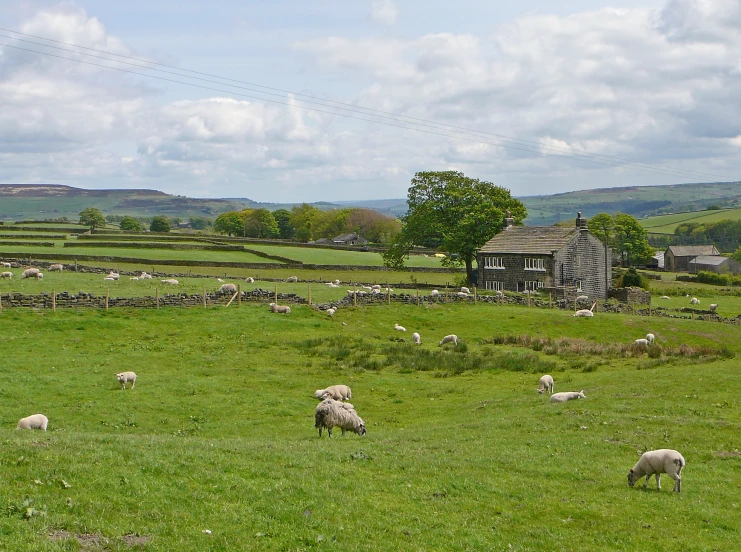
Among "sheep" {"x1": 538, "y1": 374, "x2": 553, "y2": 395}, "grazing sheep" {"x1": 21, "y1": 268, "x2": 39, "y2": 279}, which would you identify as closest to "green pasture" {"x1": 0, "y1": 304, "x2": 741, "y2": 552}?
"sheep" {"x1": 538, "y1": 374, "x2": 553, "y2": 395}

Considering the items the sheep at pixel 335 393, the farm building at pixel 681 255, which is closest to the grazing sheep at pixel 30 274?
the sheep at pixel 335 393

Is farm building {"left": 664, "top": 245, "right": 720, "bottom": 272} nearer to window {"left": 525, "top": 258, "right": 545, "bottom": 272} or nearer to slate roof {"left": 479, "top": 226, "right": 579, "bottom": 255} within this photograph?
slate roof {"left": 479, "top": 226, "right": 579, "bottom": 255}

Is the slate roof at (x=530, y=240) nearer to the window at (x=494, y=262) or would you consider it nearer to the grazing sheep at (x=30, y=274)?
the window at (x=494, y=262)

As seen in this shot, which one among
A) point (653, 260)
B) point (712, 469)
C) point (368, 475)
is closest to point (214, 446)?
point (368, 475)

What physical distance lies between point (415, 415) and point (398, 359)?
11.3 metres

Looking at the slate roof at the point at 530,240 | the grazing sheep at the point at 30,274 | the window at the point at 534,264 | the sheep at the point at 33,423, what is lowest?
the sheep at the point at 33,423

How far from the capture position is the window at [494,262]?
74062 millimetres

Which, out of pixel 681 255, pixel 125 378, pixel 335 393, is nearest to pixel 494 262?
pixel 335 393

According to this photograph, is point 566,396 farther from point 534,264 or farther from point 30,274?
point 534,264

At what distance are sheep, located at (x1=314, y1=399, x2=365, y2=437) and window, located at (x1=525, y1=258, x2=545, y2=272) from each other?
5174 cm

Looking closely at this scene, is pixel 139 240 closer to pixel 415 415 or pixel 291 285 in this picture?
pixel 291 285

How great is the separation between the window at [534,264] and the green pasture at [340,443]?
93.9ft

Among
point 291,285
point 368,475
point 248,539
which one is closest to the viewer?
point 248,539

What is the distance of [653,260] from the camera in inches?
6186
